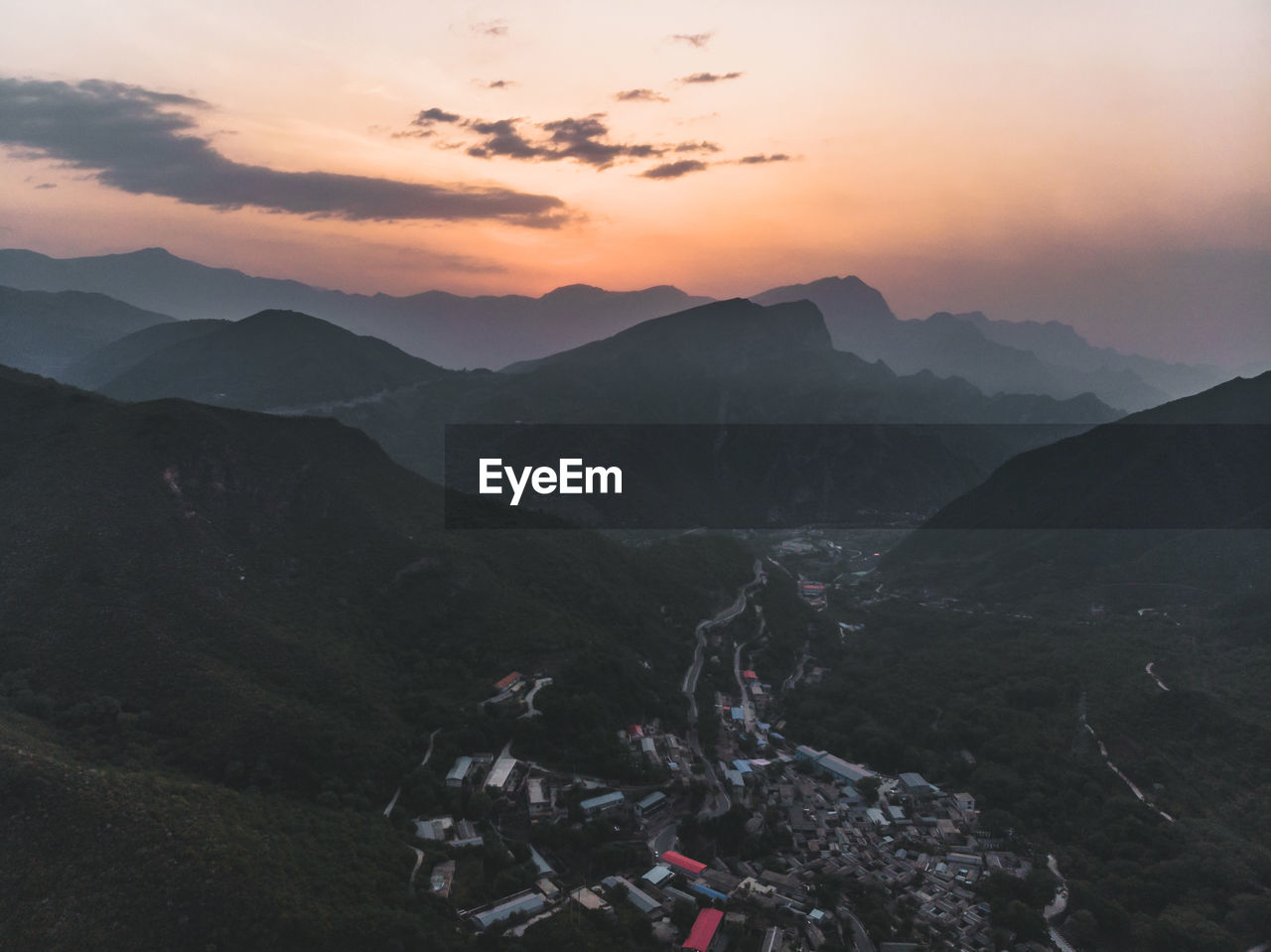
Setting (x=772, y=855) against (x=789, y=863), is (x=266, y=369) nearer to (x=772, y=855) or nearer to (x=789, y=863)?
(x=772, y=855)

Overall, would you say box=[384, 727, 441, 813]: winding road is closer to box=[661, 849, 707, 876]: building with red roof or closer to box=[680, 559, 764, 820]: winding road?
box=[661, 849, 707, 876]: building with red roof

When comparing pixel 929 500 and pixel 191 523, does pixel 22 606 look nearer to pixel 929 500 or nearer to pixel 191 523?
pixel 191 523

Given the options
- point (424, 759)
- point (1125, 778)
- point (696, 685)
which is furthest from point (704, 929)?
point (1125, 778)

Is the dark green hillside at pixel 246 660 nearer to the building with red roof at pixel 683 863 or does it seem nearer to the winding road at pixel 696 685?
the winding road at pixel 696 685

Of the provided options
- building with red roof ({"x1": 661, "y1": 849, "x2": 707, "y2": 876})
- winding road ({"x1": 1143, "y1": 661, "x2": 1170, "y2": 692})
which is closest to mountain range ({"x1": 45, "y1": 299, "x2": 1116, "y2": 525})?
winding road ({"x1": 1143, "y1": 661, "x2": 1170, "y2": 692})

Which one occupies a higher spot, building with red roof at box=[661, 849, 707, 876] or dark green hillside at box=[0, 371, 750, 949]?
dark green hillside at box=[0, 371, 750, 949]

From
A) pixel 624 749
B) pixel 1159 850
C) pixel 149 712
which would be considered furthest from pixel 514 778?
pixel 1159 850
